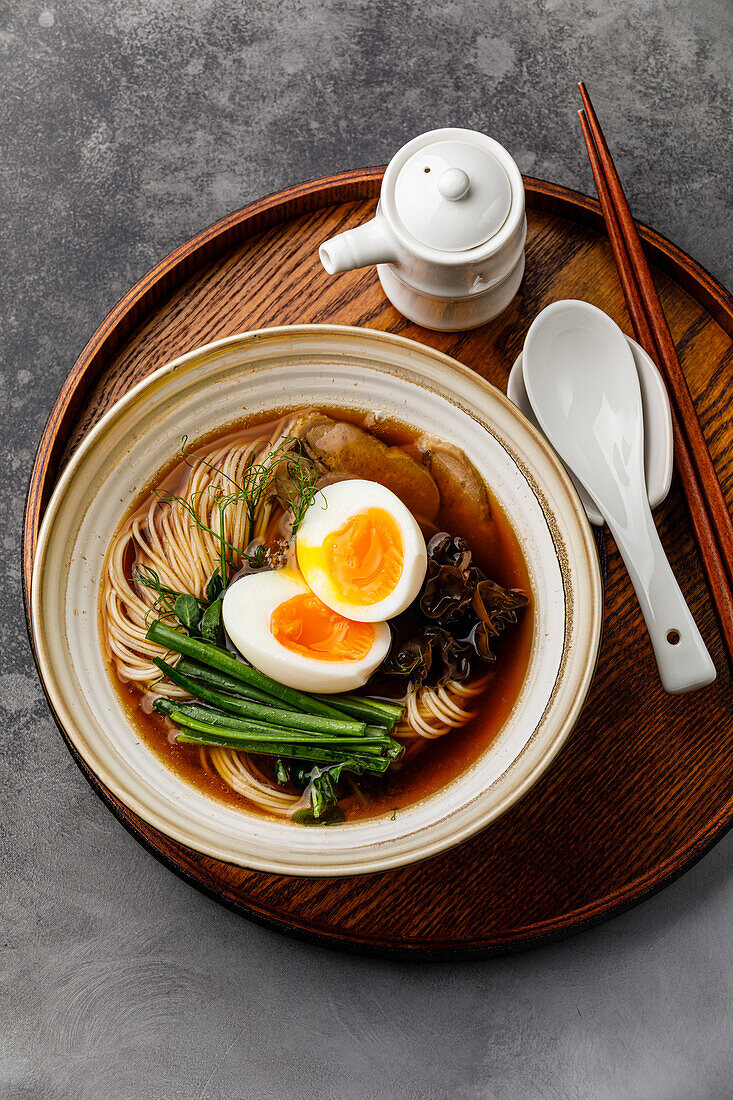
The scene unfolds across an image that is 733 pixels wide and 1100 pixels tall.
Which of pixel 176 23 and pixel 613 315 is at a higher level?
pixel 176 23

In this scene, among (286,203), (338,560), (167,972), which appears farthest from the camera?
(167,972)

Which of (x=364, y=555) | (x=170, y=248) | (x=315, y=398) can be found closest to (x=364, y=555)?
(x=364, y=555)

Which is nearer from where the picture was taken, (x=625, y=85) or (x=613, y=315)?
(x=613, y=315)

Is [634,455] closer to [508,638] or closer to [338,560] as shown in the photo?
[508,638]

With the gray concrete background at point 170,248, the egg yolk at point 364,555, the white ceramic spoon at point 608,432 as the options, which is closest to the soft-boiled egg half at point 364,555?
the egg yolk at point 364,555

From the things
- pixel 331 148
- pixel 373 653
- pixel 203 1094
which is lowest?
pixel 203 1094

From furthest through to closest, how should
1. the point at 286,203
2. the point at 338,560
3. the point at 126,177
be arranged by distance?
1. the point at 126,177
2. the point at 286,203
3. the point at 338,560

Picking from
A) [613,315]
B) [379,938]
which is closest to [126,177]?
[613,315]

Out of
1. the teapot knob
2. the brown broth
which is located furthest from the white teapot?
the brown broth

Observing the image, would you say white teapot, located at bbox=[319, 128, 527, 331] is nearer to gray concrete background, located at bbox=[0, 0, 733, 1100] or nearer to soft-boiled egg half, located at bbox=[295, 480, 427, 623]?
soft-boiled egg half, located at bbox=[295, 480, 427, 623]
